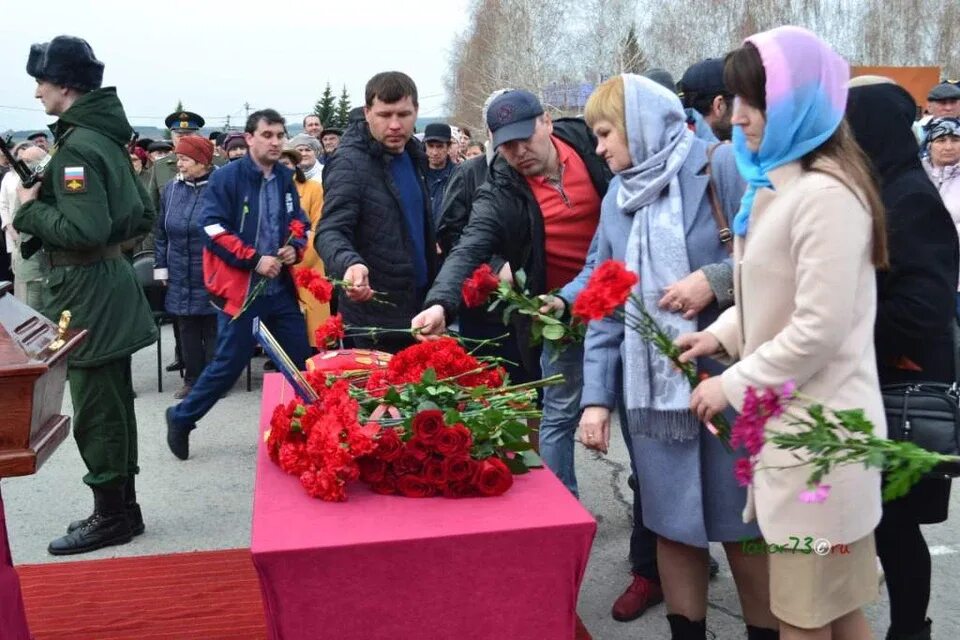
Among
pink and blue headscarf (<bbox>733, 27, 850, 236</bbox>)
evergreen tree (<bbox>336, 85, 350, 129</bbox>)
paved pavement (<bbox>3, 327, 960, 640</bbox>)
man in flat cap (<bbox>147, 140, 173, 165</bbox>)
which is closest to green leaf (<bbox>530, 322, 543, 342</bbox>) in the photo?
pink and blue headscarf (<bbox>733, 27, 850, 236</bbox>)

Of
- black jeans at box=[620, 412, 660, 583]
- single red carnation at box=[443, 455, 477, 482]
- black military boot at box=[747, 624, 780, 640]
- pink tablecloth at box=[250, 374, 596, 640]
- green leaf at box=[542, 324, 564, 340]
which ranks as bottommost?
black jeans at box=[620, 412, 660, 583]

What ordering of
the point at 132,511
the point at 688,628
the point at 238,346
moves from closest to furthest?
the point at 688,628 < the point at 132,511 < the point at 238,346

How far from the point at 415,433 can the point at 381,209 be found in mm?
2031

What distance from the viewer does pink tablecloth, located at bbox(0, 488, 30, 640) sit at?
2680 mm

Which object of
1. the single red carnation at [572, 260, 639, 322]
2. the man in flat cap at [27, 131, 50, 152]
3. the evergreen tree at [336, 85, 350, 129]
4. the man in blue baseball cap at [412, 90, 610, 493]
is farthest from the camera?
the evergreen tree at [336, 85, 350, 129]

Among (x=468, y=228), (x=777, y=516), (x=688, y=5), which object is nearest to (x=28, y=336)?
(x=468, y=228)

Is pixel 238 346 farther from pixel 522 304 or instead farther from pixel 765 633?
pixel 765 633

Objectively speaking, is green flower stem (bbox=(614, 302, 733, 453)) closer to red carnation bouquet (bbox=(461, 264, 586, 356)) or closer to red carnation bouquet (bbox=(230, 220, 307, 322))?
red carnation bouquet (bbox=(461, 264, 586, 356))

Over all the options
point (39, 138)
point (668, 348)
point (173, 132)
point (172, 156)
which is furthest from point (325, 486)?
point (39, 138)

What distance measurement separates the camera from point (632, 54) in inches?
1957

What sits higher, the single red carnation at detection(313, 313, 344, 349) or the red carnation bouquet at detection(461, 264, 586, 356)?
the red carnation bouquet at detection(461, 264, 586, 356)

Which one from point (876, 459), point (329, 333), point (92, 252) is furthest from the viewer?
point (92, 252)

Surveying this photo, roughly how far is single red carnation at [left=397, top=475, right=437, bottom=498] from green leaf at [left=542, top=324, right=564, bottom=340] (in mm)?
653

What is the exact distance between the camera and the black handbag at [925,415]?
102 inches
